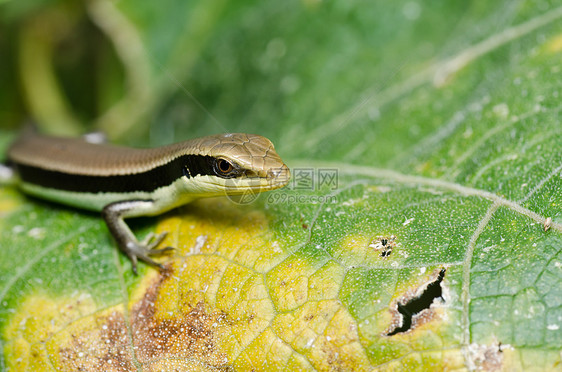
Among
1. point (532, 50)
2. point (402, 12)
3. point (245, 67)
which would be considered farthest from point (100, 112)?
point (532, 50)

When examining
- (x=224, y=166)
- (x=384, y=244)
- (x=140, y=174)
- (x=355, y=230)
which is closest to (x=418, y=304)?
(x=384, y=244)

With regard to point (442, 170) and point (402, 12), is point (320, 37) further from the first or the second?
point (442, 170)

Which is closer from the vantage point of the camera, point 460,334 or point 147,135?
point 460,334

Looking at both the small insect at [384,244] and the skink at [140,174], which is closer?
the small insect at [384,244]

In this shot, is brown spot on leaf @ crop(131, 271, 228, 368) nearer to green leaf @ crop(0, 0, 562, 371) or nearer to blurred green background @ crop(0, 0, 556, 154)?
green leaf @ crop(0, 0, 562, 371)

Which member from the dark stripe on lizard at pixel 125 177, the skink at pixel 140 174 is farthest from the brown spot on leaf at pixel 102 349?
the dark stripe on lizard at pixel 125 177

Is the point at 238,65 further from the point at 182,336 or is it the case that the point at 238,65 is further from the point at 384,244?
Answer: the point at 182,336

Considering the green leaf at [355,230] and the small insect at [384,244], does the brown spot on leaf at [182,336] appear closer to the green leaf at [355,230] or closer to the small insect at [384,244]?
the green leaf at [355,230]
